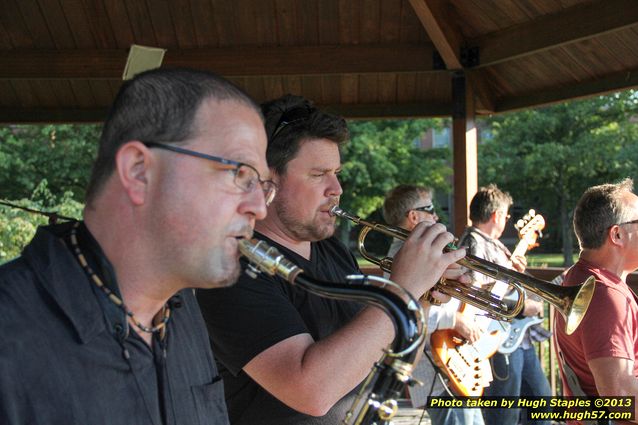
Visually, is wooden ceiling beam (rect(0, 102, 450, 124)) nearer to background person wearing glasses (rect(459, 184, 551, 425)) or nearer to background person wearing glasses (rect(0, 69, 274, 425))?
background person wearing glasses (rect(459, 184, 551, 425))

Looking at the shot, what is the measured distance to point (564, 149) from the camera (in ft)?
64.5

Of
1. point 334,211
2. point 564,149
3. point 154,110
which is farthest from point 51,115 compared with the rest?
point 564,149

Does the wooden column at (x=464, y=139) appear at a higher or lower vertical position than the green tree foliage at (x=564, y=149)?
lower

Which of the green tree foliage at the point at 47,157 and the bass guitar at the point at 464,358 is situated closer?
the bass guitar at the point at 464,358

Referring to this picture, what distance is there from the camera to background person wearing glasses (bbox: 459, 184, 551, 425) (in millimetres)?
5410

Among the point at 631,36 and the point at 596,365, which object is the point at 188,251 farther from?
the point at 631,36

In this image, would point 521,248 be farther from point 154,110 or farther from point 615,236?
point 154,110

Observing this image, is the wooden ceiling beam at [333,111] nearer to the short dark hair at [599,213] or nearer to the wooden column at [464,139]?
the wooden column at [464,139]

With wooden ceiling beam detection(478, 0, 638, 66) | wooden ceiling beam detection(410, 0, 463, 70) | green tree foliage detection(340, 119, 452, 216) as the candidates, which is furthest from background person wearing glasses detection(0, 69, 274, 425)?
green tree foliage detection(340, 119, 452, 216)

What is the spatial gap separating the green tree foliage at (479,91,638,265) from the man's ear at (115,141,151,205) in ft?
60.3

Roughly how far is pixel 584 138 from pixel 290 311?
18.9m

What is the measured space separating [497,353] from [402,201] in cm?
134

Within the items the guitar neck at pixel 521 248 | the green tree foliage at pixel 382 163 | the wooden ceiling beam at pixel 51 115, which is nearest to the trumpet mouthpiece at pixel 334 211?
the guitar neck at pixel 521 248

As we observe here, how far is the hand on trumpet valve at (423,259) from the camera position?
2.13 m
